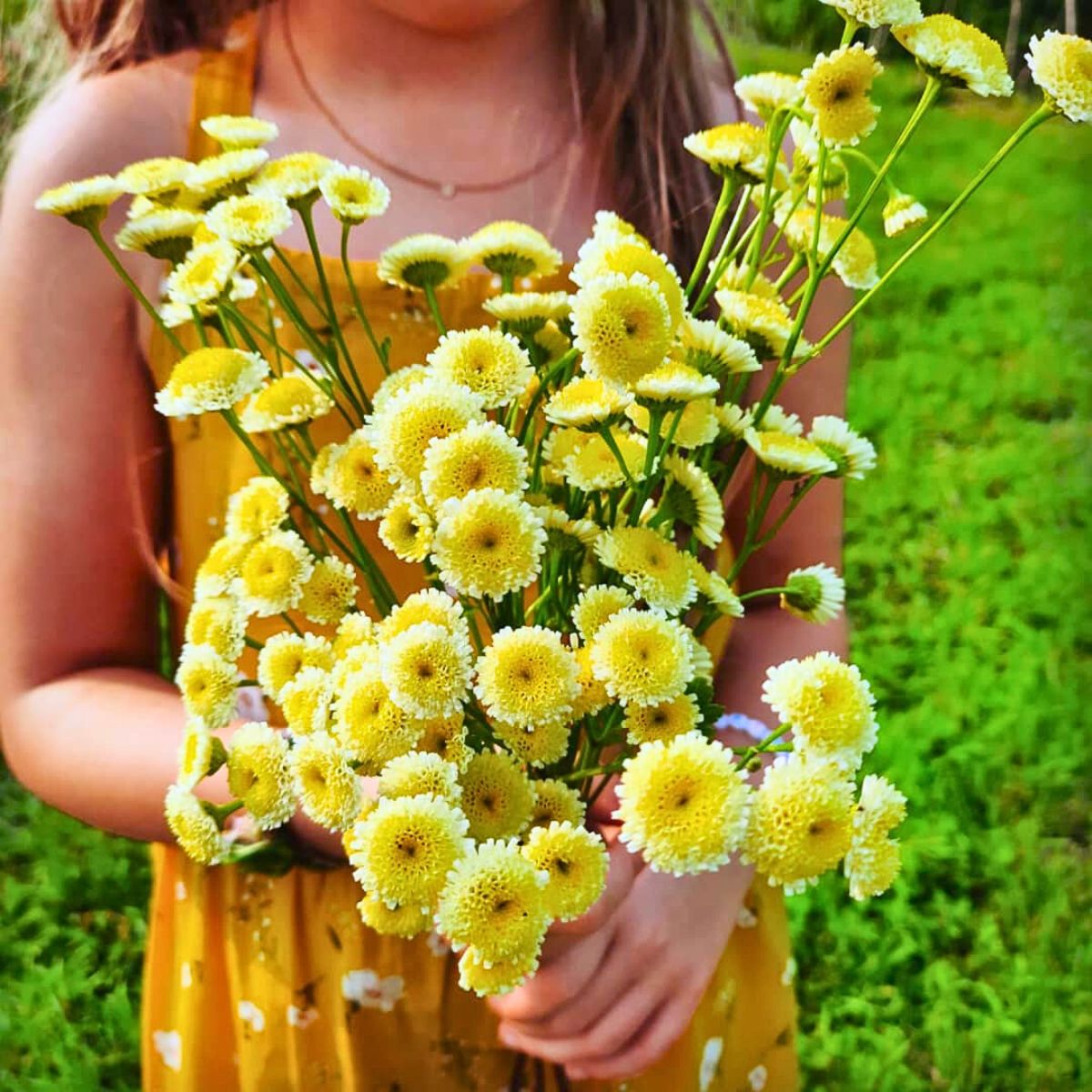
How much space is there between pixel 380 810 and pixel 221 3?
0.49 meters

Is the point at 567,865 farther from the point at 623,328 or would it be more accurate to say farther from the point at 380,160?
the point at 380,160

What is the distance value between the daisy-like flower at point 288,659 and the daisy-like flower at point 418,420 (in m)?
0.07

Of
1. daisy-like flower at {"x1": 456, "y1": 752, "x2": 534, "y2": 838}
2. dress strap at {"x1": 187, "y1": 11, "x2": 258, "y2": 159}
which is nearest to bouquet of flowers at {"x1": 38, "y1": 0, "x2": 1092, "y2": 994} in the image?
daisy-like flower at {"x1": 456, "y1": 752, "x2": 534, "y2": 838}

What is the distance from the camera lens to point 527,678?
0.31 meters

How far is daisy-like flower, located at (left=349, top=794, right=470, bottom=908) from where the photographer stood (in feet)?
0.97

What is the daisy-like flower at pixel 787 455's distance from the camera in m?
0.32

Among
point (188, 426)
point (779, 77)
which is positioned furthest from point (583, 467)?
point (188, 426)

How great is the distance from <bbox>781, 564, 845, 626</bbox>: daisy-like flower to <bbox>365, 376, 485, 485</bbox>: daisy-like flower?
118mm

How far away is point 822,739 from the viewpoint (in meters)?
0.31

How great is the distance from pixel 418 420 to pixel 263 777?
113mm

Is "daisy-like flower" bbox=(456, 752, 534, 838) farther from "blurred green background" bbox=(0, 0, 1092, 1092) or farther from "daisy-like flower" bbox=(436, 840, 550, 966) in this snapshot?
"blurred green background" bbox=(0, 0, 1092, 1092)

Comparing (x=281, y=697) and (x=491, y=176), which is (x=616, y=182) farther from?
(x=281, y=697)

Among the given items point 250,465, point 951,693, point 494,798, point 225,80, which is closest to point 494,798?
point 494,798

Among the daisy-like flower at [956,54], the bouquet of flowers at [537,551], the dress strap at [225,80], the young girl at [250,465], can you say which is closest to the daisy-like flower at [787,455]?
the bouquet of flowers at [537,551]
